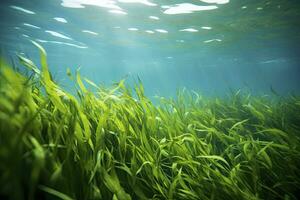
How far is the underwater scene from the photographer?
1.38m

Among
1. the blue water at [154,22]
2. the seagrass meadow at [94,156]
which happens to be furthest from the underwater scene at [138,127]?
the blue water at [154,22]

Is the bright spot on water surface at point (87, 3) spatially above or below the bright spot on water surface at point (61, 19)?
above

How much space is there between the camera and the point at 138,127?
2.77 metres

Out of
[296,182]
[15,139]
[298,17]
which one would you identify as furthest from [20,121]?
[298,17]

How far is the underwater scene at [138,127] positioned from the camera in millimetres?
1380

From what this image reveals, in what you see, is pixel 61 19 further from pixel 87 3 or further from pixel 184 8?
pixel 184 8

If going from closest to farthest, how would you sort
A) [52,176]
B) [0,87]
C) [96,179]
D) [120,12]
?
[52,176]
[0,87]
[96,179]
[120,12]

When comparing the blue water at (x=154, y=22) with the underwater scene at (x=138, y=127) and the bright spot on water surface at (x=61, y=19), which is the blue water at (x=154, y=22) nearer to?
the bright spot on water surface at (x=61, y=19)

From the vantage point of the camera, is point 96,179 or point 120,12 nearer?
point 96,179

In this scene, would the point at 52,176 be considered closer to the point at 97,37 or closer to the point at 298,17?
the point at 298,17

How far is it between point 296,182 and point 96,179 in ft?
7.49

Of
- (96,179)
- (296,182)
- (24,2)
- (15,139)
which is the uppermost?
(24,2)

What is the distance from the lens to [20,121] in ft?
4.20

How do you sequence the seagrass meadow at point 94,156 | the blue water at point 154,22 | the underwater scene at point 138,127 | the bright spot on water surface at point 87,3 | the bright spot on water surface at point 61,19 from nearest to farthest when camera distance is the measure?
1. the seagrass meadow at point 94,156
2. the underwater scene at point 138,127
3. the bright spot on water surface at point 87,3
4. the blue water at point 154,22
5. the bright spot on water surface at point 61,19
